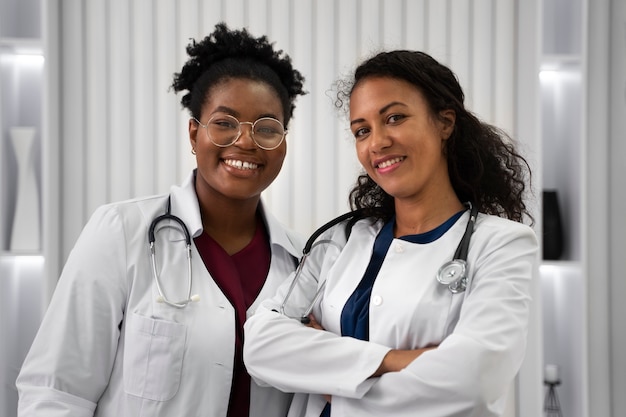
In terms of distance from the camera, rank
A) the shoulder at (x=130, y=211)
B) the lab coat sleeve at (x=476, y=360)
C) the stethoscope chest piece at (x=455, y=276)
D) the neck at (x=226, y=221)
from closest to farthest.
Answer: the lab coat sleeve at (x=476, y=360)
the stethoscope chest piece at (x=455, y=276)
the shoulder at (x=130, y=211)
the neck at (x=226, y=221)

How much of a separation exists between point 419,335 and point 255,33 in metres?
1.77

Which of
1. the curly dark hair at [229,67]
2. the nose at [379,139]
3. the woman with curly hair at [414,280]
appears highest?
the curly dark hair at [229,67]

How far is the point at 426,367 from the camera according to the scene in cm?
119

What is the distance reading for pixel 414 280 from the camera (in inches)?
52.6

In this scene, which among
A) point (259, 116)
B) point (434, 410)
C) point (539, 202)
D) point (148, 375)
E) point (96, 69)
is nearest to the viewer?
point (434, 410)

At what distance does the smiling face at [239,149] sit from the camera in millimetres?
1623

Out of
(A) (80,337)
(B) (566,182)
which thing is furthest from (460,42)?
(A) (80,337)

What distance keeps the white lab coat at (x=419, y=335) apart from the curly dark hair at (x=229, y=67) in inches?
23.1

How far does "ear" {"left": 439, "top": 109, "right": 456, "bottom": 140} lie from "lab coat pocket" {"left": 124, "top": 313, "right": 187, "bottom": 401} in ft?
2.59

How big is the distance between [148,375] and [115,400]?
133 millimetres

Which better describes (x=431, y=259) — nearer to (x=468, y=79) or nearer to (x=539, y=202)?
(x=539, y=202)

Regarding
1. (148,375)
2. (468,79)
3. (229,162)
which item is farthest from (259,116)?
(468,79)

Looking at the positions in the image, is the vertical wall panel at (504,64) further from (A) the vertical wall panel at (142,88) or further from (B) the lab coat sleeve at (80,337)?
(B) the lab coat sleeve at (80,337)

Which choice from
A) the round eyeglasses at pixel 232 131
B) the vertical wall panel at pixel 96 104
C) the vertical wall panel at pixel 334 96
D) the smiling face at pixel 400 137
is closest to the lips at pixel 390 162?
the smiling face at pixel 400 137
